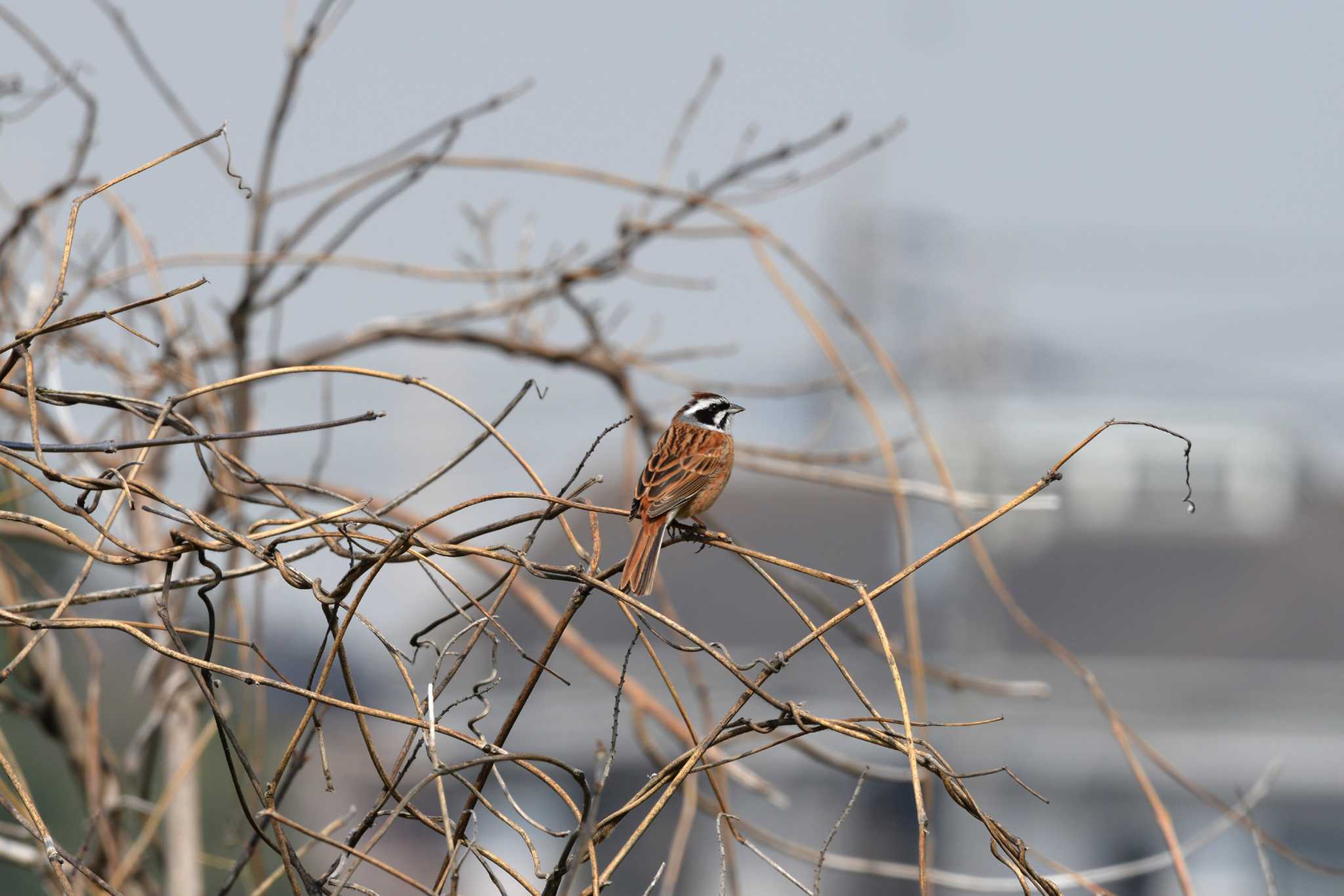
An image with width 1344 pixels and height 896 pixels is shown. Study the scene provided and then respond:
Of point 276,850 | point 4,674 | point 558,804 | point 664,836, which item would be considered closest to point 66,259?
point 4,674

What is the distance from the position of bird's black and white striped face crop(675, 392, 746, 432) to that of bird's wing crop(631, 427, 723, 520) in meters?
0.36

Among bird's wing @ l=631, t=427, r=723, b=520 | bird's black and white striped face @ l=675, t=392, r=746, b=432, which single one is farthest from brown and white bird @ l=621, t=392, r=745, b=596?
bird's black and white striped face @ l=675, t=392, r=746, b=432

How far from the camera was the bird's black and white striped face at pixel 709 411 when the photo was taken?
4.29 meters

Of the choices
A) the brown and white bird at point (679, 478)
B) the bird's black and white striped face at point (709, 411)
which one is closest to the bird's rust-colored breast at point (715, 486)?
the brown and white bird at point (679, 478)

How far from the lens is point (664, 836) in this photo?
22797 millimetres

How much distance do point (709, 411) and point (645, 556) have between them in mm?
1235

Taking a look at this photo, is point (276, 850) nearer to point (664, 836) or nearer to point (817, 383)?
point (817, 383)

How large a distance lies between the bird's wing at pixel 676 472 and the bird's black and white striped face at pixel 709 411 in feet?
1.20

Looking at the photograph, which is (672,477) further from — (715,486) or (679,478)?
(715,486)

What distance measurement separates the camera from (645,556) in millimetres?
3182

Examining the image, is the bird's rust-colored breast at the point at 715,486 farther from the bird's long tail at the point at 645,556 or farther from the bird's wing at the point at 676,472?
the bird's long tail at the point at 645,556

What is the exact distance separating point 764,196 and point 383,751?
1889 cm

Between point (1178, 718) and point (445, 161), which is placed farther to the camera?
point (1178, 718)

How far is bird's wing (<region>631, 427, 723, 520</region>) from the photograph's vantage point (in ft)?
11.8
